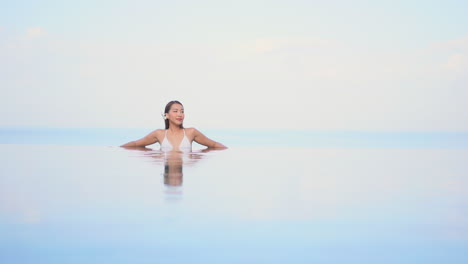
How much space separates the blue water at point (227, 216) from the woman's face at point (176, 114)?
254 cm

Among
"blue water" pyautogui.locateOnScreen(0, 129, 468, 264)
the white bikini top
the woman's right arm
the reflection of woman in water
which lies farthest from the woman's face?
"blue water" pyautogui.locateOnScreen(0, 129, 468, 264)

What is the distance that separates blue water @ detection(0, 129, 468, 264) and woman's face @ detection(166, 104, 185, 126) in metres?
2.54

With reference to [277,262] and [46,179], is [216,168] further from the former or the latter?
[277,262]

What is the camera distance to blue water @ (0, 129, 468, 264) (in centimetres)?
255

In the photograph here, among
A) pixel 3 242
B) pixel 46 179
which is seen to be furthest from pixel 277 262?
pixel 46 179

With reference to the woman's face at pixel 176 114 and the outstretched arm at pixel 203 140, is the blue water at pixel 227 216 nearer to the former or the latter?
the woman's face at pixel 176 114

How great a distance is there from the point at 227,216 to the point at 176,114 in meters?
5.28

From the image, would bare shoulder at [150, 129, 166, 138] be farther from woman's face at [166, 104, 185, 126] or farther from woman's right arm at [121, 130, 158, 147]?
woman's face at [166, 104, 185, 126]

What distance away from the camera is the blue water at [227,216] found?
2.55 m

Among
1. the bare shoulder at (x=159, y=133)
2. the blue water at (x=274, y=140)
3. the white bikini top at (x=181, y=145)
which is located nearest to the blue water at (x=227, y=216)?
the white bikini top at (x=181, y=145)

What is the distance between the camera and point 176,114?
27.6ft

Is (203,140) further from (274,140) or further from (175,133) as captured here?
(274,140)

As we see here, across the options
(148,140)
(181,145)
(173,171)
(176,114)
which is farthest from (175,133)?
(173,171)

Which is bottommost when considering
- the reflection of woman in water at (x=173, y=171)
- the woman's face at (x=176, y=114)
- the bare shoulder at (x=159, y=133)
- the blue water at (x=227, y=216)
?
the blue water at (x=227, y=216)
